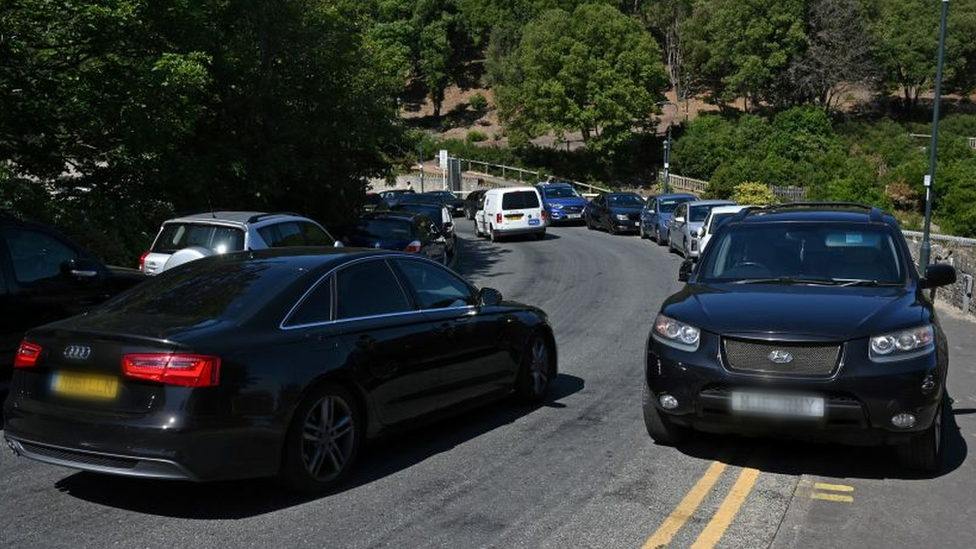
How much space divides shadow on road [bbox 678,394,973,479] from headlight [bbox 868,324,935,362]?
3.11ft

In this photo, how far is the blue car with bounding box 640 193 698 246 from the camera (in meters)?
29.0

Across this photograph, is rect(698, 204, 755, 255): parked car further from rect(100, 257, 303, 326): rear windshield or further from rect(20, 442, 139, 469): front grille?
rect(20, 442, 139, 469): front grille

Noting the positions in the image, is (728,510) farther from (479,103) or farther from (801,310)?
(479,103)

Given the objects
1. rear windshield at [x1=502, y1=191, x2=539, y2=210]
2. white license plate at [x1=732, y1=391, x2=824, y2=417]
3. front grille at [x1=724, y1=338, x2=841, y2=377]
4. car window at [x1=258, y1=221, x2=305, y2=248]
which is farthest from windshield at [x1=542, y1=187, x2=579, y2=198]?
white license plate at [x1=732, y1=391, x2=824, y2=417]

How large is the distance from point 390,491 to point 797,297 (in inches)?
123

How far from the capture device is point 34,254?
8.39 metres

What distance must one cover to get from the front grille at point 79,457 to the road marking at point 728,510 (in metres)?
3.19

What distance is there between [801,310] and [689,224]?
1803cm

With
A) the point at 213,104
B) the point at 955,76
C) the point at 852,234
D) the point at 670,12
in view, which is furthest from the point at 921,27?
the point at 852,234

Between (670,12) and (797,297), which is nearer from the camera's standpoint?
(797,297)

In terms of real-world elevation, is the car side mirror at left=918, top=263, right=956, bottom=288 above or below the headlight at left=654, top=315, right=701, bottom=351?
above

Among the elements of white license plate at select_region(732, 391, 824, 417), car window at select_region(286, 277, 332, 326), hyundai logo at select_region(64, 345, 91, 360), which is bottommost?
white license plate at select_region(732, 391, 824, 417)

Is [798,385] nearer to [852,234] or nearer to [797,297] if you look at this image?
[797,297]

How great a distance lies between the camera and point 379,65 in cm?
3222
